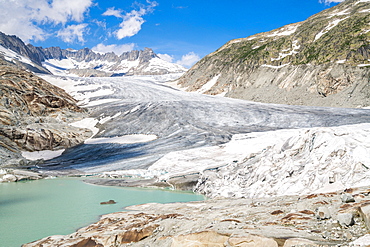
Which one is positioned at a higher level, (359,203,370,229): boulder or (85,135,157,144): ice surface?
(85,135,157,144): ice surface

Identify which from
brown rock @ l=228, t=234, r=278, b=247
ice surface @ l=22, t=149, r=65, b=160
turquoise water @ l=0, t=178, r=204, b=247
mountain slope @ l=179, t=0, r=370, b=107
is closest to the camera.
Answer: brown rock @ l=228, t=234, r=278, b=247

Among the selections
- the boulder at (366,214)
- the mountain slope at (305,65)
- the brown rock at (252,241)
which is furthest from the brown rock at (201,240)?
the mountain slope at (305,65)

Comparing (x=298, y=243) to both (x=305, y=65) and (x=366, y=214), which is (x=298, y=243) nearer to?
(x=366, y=214)

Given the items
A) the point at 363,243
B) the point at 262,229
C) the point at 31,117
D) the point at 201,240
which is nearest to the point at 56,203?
the point at 201,240

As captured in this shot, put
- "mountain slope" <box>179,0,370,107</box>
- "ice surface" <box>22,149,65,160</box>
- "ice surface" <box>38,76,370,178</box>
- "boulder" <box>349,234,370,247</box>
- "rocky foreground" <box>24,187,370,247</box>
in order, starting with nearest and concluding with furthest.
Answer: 1. "boulder" <box>349,234,370,247</box>
2. "rocky foreground" <box>24,187,370,247</box>
3. "ice surface" <box>38,76,370,178</box>
4. "ice surface" <box>22,149,65,160</box>
5. "mountain slope" <box>179,0,370,107</box>

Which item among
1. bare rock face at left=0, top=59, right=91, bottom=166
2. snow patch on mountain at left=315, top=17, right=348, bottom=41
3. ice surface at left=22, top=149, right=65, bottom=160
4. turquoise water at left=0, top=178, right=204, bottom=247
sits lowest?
turquoise water at left=0, top=178, right=204, bottom=247

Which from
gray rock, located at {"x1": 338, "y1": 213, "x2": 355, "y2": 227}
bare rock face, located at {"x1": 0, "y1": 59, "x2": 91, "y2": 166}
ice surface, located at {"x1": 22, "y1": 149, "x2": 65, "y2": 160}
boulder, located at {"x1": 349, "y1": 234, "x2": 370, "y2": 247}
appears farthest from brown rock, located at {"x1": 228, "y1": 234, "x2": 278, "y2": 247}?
ice surface, located at {"x1": 22, "y1": 149, "x2": 65, "y2": 160}

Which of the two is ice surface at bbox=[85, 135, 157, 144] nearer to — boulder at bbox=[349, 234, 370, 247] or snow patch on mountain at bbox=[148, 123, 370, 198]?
snow patch on mountain at bbox=[148, 123, 370, 198]

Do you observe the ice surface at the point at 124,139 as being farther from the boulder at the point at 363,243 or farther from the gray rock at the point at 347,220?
the boulder at the point at 363,243
